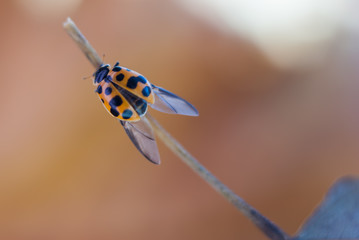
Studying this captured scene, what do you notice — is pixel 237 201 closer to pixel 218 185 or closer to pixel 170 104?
pixel 218 185

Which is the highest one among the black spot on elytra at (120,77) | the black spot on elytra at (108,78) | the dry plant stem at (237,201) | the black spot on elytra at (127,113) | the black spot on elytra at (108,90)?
the black spot on elytra at (108,78)

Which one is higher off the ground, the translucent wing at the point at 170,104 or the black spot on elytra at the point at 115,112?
the black spot on elytra at the point at 115,112

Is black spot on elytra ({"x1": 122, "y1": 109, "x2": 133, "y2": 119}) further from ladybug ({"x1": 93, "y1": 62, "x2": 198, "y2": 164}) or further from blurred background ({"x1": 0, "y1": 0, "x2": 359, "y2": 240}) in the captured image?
blurred background ({"x1": 0, "y1": 0, "x2": 359, "y2": 240})

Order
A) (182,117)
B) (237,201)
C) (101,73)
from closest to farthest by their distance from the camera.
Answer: (237,201), (101,73), (182,117)

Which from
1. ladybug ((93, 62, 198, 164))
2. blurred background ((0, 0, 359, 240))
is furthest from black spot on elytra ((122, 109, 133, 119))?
blurred background ((0, 0, 359, 240))

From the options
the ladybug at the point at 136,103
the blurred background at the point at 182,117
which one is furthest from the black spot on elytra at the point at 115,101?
the blurred background at the point at 182,117

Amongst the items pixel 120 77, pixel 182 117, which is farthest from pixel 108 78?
pixel 182 117

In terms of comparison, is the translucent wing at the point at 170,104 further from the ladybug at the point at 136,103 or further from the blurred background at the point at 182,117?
the blurred background at the point at 182,117
